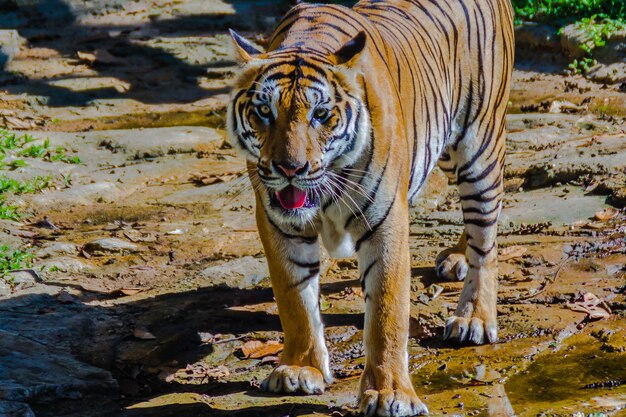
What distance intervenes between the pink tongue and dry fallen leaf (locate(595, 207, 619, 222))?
9.94 ft

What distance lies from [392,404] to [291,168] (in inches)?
38.2

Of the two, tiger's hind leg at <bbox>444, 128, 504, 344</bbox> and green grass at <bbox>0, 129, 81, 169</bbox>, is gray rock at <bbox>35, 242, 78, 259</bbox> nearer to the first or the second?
green grass at <bbox>0, 129, 81, 169</bbox>

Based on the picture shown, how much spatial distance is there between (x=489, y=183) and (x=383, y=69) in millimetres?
1216

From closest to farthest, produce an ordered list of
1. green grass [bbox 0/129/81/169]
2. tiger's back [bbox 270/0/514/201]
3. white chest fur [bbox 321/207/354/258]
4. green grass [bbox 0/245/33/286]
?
white chest fur [bbox 321/207/354/258]
tiger's back [bbox 270/0/514/201]
green grass [bbox 0/245/33/286]
green grass [bbox 0/129/81/169]

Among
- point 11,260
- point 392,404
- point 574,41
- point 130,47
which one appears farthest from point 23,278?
point 574,41

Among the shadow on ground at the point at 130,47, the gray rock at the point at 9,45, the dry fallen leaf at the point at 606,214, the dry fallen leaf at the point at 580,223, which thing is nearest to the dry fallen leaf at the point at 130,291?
the dry fallen leaf at the point at 580,223

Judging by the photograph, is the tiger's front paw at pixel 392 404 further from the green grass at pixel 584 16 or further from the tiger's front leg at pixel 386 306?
the green grass at pixel 584 16

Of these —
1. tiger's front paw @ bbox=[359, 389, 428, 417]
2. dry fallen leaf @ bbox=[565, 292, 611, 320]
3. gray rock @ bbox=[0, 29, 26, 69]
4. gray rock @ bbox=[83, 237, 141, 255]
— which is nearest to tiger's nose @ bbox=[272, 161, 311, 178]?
tiger's front paw @ bbox=[359, 389, 428, 417]

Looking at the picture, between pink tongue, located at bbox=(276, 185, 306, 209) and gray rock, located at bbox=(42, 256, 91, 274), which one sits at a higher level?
pink tongue, located at bbox=(276, 185, 306, 209)

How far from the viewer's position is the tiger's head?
370cm

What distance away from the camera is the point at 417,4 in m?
5.01

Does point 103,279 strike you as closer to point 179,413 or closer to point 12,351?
point 12,351

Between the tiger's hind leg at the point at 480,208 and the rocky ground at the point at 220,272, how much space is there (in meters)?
0.21

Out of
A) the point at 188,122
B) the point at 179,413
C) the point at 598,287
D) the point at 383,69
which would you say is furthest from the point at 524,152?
the point at 179,413
